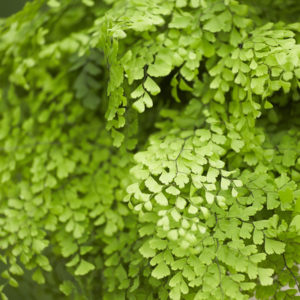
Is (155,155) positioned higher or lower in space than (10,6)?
lower

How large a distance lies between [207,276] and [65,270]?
60 centimetres

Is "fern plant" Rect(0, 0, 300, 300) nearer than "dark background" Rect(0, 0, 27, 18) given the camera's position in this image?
Yes

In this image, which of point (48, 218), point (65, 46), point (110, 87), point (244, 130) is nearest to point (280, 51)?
point (244, 130)

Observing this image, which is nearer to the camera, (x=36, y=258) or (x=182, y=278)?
(x=182, y=278)

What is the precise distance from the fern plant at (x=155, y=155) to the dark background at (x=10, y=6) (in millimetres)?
478

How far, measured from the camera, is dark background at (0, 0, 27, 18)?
1.69 meters

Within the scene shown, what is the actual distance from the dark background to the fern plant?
48cm

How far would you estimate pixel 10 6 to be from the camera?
170 centimetres

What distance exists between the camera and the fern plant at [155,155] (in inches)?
33.7

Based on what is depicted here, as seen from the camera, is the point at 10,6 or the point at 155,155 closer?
the point at 155,155

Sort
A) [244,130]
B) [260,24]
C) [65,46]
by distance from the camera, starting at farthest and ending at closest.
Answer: [65,46], [260,24], [244,130]

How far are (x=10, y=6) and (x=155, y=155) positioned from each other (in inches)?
48.7

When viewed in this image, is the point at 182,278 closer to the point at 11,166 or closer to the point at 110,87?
the point at 110,87

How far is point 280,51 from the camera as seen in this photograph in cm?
86
